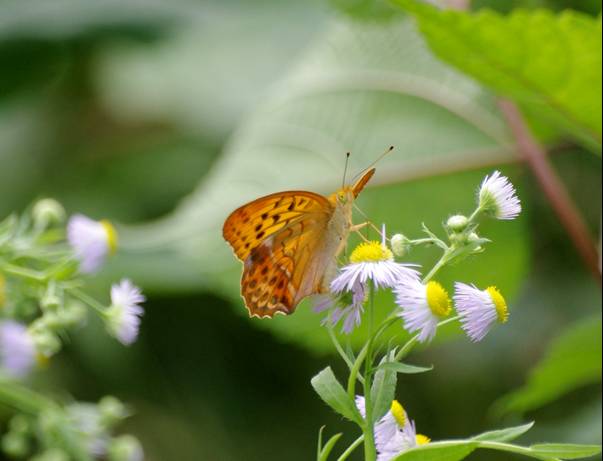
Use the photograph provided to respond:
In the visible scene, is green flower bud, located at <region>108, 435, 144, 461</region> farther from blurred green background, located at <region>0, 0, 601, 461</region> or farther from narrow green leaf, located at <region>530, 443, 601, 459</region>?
narrow green leaf, located at <region>530, 443, 601, 459</region>

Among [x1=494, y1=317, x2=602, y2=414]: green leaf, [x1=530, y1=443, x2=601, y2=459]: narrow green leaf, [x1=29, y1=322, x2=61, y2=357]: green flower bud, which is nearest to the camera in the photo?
[x1=530, y1=443, x2=601, y2=459]: narrow green leaf

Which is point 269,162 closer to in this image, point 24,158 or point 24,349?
point 24,349

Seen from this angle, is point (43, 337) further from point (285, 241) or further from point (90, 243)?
point (285, 241)

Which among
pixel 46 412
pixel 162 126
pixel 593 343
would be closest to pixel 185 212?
pixel 46 412

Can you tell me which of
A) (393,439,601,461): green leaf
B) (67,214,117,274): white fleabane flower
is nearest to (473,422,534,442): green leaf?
(393,439,601,461): green leaf

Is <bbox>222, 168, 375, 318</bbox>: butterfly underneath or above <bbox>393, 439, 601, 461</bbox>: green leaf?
above

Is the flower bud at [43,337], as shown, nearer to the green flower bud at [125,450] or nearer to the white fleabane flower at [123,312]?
Result: the white fleabane flower at [123,312]

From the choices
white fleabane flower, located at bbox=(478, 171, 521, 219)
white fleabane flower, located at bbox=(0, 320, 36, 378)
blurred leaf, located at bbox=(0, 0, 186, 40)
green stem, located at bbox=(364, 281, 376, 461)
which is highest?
blurred leaf, located at bbox=(0, 0, 186, 40)
